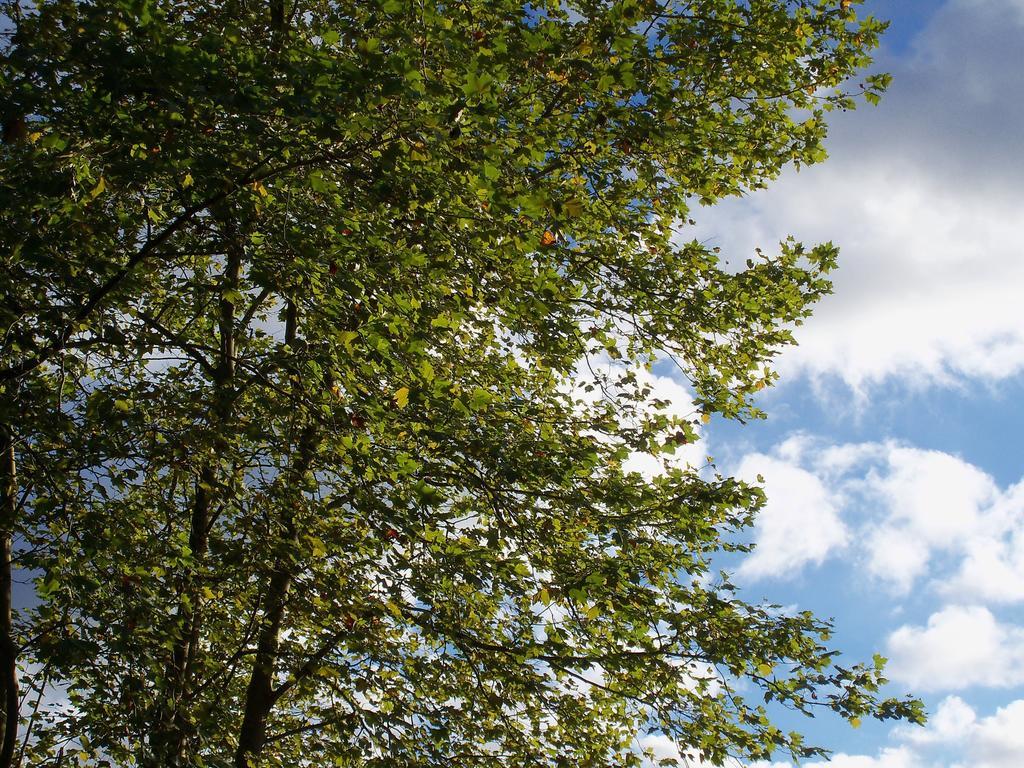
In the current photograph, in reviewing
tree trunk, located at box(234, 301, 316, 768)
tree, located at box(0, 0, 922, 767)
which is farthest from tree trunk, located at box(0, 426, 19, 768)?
tree trunk, located at box(234, 301, 316, 768)

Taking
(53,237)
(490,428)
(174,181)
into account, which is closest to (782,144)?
(490,428)

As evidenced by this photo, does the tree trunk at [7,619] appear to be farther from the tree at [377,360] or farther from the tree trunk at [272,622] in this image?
the tree trunk at [272,622]

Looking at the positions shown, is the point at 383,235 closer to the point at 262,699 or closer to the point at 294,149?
the point at 294,149

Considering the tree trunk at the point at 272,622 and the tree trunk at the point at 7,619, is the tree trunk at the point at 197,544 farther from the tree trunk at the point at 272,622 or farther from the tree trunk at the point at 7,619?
the tree trunk at the point at 7,619

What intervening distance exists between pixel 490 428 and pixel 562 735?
3.88 metres

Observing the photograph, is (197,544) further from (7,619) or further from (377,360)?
(377,360)

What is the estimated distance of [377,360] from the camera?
6934mm

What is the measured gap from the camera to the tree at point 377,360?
249 inches

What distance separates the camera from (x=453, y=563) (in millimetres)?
7438

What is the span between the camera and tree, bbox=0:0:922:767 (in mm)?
6328

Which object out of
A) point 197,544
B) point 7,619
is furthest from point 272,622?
point 7,619

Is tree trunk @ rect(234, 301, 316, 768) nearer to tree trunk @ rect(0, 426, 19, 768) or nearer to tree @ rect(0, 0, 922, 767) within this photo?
tree @ rect(0, 0, 922, 767)

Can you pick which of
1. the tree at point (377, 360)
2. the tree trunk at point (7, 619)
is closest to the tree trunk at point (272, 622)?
the tree at point (377, 360)

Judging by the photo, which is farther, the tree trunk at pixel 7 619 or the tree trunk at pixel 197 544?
the tree trunk at pixel 7 619
